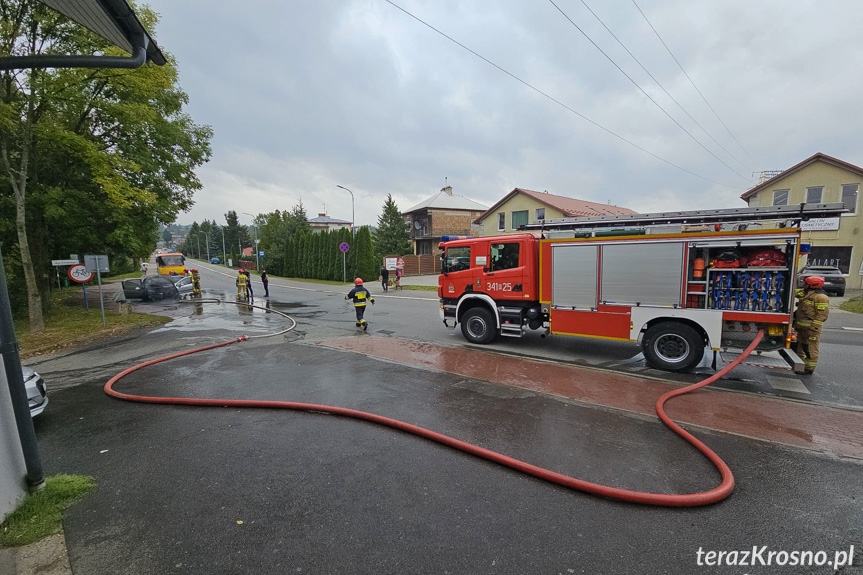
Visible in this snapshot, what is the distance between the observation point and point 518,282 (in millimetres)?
8500

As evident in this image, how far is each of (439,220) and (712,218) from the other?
123 feet

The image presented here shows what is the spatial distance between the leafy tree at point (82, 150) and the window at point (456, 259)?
31.3ft

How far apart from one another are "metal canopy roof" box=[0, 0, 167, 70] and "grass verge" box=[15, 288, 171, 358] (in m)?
8.74

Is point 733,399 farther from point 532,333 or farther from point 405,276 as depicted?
point 405,276

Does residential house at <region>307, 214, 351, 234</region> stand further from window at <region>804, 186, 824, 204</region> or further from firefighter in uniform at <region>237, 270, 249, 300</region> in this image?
window at <region>804, 186, 824, 204</region>

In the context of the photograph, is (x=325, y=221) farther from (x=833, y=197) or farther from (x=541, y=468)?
(x=541, y=468)

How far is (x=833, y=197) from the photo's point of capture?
866 inches

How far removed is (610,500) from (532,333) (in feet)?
24.7

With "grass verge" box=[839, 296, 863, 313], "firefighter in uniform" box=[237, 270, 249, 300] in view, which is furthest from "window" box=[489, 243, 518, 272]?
"firefighter in uniform" box=[237, 270, 249, 300]

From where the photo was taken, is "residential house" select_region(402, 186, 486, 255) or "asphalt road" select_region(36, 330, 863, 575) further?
"residential house" select_region(402, 186, 486, 255)

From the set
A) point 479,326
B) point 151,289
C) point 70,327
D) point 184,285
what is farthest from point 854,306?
point 184,285

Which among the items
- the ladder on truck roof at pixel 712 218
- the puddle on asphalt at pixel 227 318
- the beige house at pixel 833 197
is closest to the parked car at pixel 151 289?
the puddle on asphalt at pixel 227 318

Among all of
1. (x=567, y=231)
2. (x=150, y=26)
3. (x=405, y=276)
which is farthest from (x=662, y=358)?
(x=405, y=276)

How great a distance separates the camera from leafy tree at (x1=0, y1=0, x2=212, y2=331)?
10258mm
